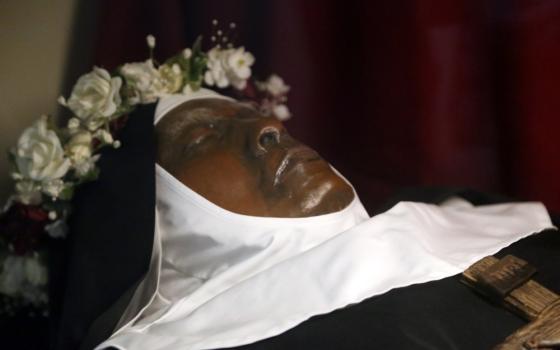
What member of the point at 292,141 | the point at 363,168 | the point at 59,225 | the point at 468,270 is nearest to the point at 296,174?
the point at 292,141

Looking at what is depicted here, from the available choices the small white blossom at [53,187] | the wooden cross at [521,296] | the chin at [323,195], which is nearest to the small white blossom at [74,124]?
the small white blossom at [53,187]

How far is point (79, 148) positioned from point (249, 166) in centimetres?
32

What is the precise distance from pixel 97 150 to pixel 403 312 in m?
0.64

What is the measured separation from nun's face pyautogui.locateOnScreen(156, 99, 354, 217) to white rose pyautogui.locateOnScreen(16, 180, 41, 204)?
9.5 inches

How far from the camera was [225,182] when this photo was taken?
103 centimetres

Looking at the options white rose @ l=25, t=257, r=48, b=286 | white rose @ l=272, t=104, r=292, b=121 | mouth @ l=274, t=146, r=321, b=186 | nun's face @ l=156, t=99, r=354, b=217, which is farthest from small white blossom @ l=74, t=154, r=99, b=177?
white rose @ l=272, t=104, r=292, b=121

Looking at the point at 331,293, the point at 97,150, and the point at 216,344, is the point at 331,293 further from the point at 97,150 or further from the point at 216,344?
the point at 97,150

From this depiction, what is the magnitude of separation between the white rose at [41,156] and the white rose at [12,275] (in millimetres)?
206

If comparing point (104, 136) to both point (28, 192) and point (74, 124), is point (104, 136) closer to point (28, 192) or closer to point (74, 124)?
point (74, 124)

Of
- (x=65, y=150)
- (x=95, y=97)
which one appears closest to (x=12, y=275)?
(x=65, y=150)

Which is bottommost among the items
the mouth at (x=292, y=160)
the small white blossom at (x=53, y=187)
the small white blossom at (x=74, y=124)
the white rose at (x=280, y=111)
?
the small white blossom at (x=53, y=187)

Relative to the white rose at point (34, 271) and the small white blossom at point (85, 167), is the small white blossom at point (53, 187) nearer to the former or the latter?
the small white blossom at point (85, 167)

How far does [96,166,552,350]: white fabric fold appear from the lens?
90 cm

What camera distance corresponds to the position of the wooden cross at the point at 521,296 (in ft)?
2.59
